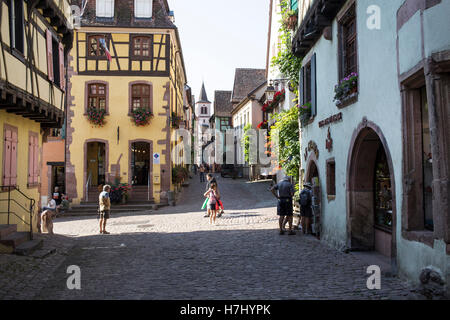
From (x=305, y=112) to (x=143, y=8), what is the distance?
14289 millimetres

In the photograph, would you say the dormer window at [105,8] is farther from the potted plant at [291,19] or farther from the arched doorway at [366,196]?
the arched doorway at [366,196]

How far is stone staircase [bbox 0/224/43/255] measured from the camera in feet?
29.6

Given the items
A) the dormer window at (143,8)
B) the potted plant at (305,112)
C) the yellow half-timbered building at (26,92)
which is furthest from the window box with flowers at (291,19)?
the dormer window at (143,8)

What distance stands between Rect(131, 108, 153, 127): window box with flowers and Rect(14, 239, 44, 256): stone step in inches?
522

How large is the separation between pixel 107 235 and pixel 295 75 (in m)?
8.25

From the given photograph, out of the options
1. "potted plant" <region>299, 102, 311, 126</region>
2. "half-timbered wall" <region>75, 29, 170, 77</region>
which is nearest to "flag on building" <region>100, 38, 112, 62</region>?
"half-timbered wall" <region>75, 29, 170, 77</region>

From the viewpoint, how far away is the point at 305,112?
13.4 metres

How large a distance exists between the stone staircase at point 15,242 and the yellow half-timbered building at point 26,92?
5 cm

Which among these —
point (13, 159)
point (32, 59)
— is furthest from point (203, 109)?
point (13, 159)

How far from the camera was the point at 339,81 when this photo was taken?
10.1 m

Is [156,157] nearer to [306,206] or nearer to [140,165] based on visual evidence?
[140,165]

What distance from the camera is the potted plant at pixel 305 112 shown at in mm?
13219
